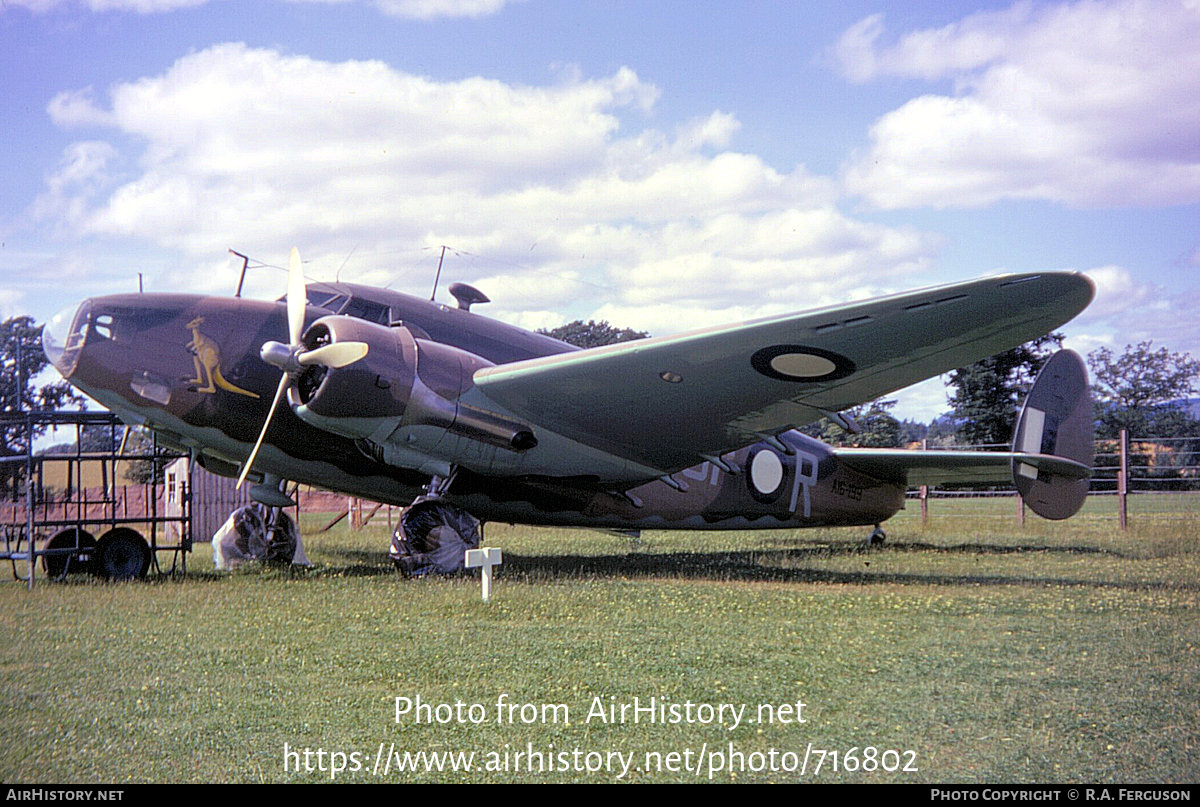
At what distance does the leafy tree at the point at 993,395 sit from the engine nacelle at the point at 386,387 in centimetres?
3615

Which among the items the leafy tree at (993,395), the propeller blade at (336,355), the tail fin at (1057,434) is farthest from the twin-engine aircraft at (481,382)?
the leafy tree at (993,395)

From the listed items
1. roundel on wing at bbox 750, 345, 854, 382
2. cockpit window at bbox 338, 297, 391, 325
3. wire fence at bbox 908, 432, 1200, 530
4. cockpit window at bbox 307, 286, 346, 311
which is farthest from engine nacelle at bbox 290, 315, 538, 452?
wire fence at bbox 908, 432, 1200, 530

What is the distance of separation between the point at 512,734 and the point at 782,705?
4.99ft

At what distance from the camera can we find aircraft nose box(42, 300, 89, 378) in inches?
400

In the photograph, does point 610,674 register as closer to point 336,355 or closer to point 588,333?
point 336,355

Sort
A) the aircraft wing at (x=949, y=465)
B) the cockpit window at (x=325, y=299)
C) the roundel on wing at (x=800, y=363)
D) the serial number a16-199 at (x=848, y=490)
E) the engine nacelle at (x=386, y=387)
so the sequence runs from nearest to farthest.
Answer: the roundel on wing at (x=800, y=363) → the engine nacelle at (x=386, y=387) → the cockpit window at (x=325, y=299) → the aircraft wing at (x=949, y=465) → the serial number a16-199 at (x=848, y=490)

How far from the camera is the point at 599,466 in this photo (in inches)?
461

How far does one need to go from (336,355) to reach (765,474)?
24.6 feet

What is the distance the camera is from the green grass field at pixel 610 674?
4.27 meters

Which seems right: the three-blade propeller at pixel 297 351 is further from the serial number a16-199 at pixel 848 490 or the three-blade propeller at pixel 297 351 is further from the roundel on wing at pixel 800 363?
the serial number a16-199 at pixel 848 490

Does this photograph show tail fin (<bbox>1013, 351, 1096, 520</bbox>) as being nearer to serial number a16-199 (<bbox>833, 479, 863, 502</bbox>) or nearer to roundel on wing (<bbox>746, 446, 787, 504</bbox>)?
serial number a16-199 (<bbox>833, 479, 863, 502</bbox>)

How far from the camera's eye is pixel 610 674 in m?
5.84

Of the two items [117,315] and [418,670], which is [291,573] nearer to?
[117,315]

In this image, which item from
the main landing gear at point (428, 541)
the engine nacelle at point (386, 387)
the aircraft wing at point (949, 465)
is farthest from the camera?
the aircraft wing at point (949, 465)
